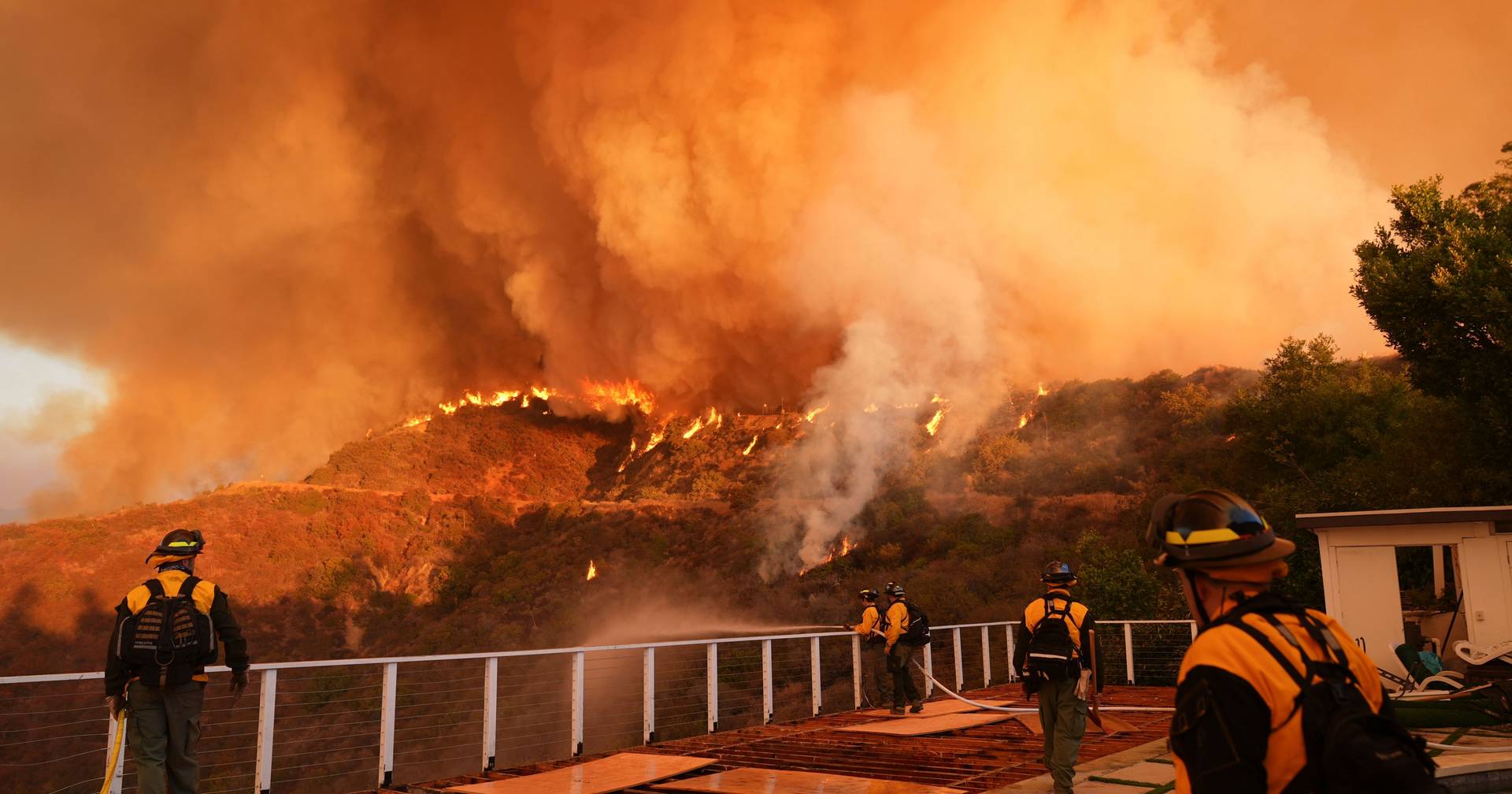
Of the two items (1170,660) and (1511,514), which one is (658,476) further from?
(1511,514)

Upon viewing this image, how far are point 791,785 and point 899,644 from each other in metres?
4.42

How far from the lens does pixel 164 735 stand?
4883mm

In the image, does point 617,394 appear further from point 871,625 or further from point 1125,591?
point 871,625

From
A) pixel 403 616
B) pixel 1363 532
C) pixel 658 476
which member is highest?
pixel 658 476

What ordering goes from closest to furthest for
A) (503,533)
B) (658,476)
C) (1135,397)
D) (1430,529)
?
(1430,529) → (1135,397) → (503,533) → (658,476)

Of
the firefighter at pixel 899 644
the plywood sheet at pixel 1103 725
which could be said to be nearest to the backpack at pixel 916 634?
the firefighter at pixel 899 644

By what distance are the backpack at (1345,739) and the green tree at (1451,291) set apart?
65.3ft

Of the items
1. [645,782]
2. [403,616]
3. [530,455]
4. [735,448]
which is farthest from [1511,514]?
[530,455]

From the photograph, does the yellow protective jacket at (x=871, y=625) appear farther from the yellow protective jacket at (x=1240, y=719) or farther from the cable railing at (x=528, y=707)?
the yellow protective jacket at (x=1240, y=719)

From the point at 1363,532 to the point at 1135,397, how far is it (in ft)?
164

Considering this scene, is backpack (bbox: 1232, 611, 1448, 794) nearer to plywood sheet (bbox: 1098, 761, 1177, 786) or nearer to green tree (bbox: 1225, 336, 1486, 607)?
plywood sheet (bbox: 1098, 761, 1177, 786)

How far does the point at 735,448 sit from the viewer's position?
71.6 metres

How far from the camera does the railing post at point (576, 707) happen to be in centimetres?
Answer: 769

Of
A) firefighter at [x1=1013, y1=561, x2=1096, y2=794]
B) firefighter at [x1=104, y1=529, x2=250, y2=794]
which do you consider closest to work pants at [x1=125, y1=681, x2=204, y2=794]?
firefighter at [x1=104, y1=529, x2=250, y2=794]
